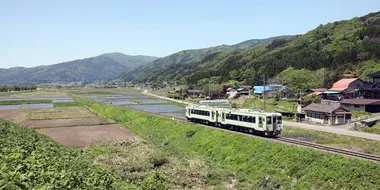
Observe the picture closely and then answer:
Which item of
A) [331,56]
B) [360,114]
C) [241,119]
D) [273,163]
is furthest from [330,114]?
[331,56]

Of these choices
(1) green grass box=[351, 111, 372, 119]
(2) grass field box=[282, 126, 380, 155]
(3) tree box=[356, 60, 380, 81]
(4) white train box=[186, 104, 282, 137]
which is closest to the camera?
(2) grass field box=[282, 126, 380, 155]

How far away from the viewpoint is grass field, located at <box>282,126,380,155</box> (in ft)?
77.0

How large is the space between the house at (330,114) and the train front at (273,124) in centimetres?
1197

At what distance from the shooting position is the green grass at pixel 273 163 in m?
17.4

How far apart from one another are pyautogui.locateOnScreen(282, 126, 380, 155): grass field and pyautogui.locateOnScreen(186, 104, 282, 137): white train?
3460mm

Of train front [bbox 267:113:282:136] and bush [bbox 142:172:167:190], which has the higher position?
train front [bbox 267:113:282:136]

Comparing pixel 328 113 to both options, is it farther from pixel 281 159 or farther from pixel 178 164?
pixel 178 164

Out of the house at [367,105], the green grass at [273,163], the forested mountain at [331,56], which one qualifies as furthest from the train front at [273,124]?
the forested mountain at [331,56]

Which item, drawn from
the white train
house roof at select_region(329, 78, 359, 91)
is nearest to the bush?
the white train

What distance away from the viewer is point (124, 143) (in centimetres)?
2975

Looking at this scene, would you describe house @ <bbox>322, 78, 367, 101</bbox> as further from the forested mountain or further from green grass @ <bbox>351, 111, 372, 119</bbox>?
the forested mountain

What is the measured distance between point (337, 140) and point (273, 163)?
868 cm

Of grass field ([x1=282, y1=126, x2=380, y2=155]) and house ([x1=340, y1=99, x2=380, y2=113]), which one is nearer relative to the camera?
grass field ([x1=282, y1=126, x2=380, y2=155])

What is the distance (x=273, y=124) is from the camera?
27844mm
